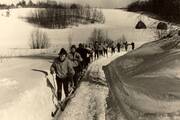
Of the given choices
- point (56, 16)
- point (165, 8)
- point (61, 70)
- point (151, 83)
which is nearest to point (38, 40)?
point (56, 16)

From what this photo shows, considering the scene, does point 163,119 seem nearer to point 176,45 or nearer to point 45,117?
point 176,45

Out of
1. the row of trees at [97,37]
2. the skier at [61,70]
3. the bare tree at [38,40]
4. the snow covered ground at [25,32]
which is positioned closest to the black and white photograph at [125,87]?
the skier at [61,70]

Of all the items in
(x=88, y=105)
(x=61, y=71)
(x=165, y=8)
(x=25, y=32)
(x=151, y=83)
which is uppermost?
(x=165, y=8)

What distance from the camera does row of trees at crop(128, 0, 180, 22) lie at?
13.0m

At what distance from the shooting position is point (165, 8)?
43.0ft

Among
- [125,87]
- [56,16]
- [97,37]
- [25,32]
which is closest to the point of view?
[125,87]

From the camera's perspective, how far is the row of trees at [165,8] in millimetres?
12992

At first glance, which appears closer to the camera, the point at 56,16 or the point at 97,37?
the point at 56,16

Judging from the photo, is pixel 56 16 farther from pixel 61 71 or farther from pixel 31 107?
pixel 31 107

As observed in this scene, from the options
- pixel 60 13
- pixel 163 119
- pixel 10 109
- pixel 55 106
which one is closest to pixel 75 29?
pixel 60 13

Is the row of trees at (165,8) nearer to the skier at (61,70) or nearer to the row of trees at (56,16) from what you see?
the skier at (61,70)

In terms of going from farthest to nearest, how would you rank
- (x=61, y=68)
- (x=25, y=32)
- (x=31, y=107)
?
1. (x=25, y=32)
2. (x=61, y=68)
3. (x=31, y=107)

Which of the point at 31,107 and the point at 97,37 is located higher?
the point at 31,107

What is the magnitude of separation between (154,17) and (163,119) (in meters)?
4.69
